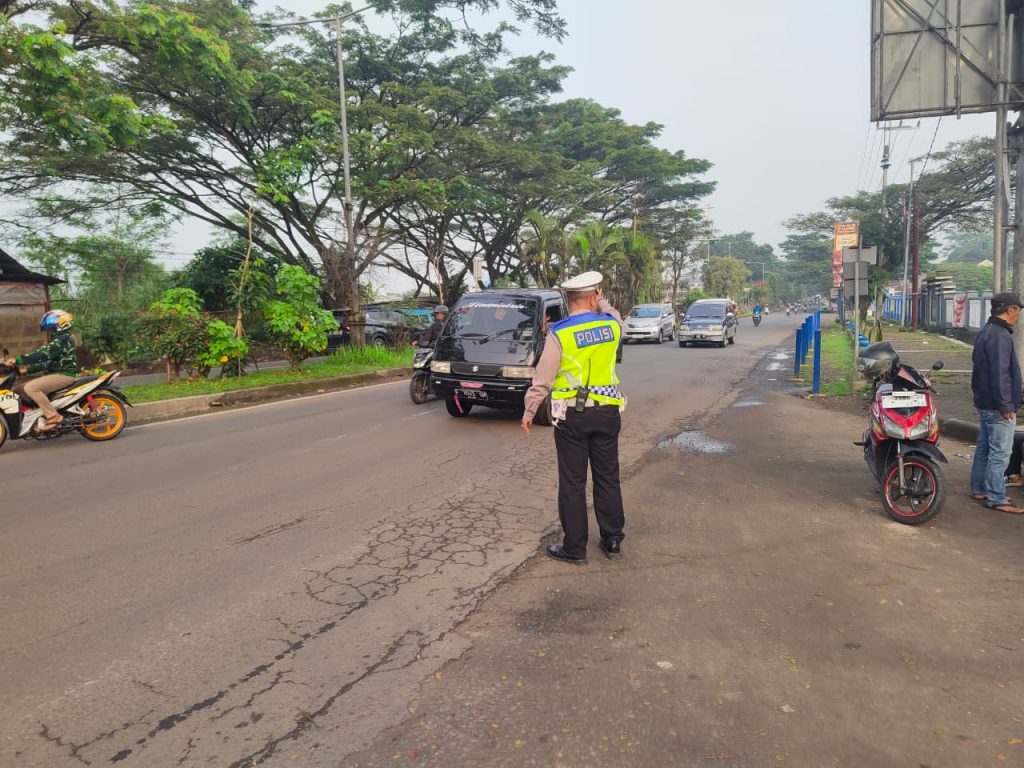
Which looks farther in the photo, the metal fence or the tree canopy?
the metal fence

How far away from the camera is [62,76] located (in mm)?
10547

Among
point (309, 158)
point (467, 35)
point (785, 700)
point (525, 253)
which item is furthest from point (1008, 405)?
point (525, 253)

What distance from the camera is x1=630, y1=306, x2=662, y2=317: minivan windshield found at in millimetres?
28469

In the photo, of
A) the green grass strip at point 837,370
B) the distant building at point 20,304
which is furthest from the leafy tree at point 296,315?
the green grass strip at point 837,370

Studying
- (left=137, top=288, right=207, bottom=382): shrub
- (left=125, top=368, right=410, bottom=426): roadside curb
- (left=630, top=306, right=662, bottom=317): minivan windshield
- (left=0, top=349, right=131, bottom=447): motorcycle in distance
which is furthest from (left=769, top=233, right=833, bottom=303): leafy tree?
(left=0, top=349, right=131, bottom=447): motorcycle in distance

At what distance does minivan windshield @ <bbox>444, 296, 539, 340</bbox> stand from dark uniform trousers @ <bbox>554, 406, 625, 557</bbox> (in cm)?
549

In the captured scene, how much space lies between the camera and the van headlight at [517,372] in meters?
9.09

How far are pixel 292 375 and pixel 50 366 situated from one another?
616 cm

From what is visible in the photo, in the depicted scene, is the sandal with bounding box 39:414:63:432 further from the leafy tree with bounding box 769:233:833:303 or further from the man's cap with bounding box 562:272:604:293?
the leafy tree with bounding box 769:233:833:303

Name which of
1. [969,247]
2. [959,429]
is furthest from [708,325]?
[969,247]

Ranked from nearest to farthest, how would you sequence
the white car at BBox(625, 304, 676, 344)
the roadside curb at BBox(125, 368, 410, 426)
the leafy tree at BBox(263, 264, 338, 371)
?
1. the roadside curb at BBox(125, 368, 410, 426)
2. the leafy tree at BBox(263, 264, 338, 371)
3. the white car at BBox(625, 304, 676, 344)

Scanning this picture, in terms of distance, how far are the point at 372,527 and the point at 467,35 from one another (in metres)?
24.0

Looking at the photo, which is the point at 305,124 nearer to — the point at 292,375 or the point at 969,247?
the point at 292,375

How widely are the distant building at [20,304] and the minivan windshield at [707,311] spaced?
810 inches
